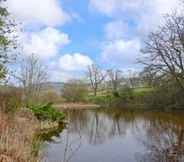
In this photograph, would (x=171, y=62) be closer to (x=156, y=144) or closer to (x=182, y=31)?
(x=182, y=31)

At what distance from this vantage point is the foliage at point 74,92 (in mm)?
58906

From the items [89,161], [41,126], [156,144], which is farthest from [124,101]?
[89,161]

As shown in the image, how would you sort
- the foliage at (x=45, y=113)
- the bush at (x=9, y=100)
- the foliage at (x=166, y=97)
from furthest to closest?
the foliage at (x=166, y=97) → the foliage at (x=45, y=113) → the bush at (x=9, y=100)

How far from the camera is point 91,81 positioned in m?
79.9

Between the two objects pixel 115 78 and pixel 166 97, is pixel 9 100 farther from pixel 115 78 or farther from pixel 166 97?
pixel 115 78

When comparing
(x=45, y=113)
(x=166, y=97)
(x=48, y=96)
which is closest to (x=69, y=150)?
(x=45, y=113)

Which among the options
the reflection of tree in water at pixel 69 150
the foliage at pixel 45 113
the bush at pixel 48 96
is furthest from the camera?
the bush at pixel 48 96

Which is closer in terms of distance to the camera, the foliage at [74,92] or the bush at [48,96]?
the bush at [48,96]

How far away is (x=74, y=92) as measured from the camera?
60.1 meters

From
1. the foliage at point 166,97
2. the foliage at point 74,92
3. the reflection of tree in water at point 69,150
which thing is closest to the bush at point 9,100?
the reflection of tree in water at point 69,150

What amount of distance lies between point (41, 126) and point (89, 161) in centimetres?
949

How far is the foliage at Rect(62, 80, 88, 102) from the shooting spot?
193 ft

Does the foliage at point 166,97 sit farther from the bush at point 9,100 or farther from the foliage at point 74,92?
the bush at point 9,100

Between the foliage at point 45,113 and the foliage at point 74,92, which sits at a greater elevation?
the foliage at point 74,92
